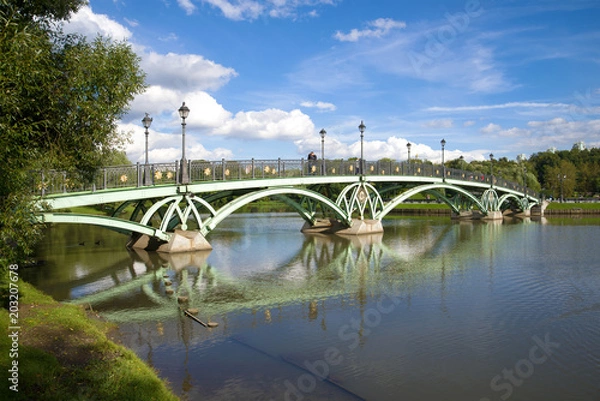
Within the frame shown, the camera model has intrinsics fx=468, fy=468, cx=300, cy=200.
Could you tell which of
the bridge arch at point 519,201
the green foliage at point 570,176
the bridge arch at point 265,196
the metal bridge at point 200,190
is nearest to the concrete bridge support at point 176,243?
the metal bridge at point 200,190

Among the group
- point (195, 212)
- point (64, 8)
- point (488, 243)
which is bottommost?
point (488, 243)

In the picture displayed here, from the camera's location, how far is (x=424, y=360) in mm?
9500

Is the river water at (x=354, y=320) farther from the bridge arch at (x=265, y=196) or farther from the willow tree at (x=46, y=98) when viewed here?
the willow tree at (x=46, y=98)

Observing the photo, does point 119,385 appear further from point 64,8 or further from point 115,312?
point 64,8

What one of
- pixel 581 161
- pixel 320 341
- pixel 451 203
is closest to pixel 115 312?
pixel 320 341

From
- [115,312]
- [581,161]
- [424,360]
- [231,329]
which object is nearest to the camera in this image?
[424,360]

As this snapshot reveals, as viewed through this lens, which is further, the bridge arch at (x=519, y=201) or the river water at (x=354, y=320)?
the bridge arch at (x=519, y=201)

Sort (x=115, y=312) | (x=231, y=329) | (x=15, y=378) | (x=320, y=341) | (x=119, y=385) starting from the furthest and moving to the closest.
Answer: (x=115, y=312) → (x=231, y=329) → (x=320, y=341) → (x=119, y=385) → (x=15, y=378)

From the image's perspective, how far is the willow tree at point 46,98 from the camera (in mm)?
8133

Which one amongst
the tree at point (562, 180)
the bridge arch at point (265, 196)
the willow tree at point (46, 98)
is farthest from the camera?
the tree at point (562, 180)

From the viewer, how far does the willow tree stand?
8.13 m

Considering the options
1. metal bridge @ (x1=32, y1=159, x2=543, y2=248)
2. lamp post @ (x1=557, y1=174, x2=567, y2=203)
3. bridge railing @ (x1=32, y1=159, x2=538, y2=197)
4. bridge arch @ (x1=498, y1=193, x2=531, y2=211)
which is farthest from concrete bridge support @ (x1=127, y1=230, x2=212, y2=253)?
lamp post @ (x1=557, y1=174, x2=567, y2=203)

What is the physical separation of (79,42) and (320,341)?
903 cm

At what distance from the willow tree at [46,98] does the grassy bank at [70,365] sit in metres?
1.64
